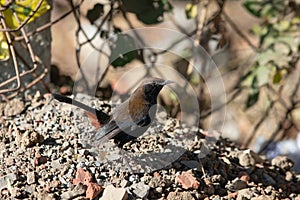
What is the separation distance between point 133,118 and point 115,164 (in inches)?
8.0

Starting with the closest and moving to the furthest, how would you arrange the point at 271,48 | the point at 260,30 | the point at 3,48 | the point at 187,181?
the point at 187,181, the point at 3,48, the point at 271,48, the point at 260,30

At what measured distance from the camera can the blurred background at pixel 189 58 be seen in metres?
3.96

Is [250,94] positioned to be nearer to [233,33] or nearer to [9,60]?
[233,33]

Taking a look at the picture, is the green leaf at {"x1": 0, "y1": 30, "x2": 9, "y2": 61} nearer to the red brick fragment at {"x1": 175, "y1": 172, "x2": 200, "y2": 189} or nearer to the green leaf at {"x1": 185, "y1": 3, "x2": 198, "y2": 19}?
the red brick fragment at {"x1": 175, "y1": 172, "x2": 200, "y2": 189}

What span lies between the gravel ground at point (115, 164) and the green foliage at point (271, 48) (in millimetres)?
915

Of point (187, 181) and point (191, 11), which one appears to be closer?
point (187, 181)

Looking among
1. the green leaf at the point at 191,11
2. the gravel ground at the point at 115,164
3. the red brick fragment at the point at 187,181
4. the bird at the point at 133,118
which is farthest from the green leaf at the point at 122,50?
the red brick fragment at the point at 187,181

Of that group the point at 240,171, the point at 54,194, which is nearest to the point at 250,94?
the point at 240,171

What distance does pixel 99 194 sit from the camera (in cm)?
275

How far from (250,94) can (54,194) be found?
1974 mm

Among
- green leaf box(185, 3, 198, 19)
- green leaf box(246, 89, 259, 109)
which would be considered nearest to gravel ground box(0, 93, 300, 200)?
green leaf box(246, 89, 259, 109)

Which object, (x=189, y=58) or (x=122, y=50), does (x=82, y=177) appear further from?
(x=189, y=58)

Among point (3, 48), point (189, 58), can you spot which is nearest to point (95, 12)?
point (3, 48)

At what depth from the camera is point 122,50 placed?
4.06 m
